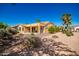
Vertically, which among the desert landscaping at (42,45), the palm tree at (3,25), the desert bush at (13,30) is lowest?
the desert landscaping at (42,45)

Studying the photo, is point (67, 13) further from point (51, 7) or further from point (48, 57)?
point (48, 57)

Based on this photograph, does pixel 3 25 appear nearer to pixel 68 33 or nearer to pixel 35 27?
pixel 35 27

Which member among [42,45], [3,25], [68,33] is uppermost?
[3,25]

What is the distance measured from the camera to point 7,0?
658 centimetres

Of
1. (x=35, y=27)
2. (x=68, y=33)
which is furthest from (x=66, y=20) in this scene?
(x=35, y=27)

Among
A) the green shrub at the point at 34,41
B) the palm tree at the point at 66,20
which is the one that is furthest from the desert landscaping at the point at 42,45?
the palm tree at the point at 66,20

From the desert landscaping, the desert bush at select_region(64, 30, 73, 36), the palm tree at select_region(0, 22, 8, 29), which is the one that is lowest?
the desert landscaping

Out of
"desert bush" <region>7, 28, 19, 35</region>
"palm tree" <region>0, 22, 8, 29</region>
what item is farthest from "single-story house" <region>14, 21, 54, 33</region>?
"palm tree" <region>0, 22, 8, 29</region>

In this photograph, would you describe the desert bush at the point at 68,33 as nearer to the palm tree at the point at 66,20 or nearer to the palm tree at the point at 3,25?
the palm tree at the point at 66,20

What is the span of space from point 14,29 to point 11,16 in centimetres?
20

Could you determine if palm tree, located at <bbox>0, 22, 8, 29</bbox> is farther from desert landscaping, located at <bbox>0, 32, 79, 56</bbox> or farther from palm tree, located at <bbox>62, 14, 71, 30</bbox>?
palm tree, located at <bbox>62, 14, 71, 30</bbox>

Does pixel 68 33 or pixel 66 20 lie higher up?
pixel 66 20

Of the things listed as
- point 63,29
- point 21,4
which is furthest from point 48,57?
point 21,4

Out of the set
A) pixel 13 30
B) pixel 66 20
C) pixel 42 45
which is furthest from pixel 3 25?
pixel 66 20
